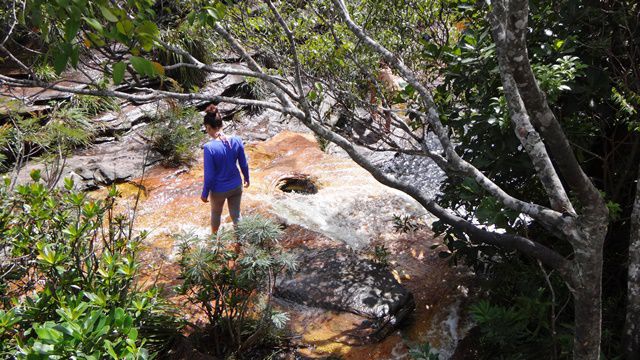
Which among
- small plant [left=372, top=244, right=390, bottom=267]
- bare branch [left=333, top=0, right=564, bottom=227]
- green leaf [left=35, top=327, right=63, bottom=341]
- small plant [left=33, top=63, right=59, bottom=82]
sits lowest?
small plant [left=372, top=244, right=390, bottom=267]

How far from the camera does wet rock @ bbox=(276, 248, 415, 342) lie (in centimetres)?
459

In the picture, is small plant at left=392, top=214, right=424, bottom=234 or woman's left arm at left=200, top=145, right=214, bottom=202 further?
small plant at left=392, top=214, right=424, bottom=234

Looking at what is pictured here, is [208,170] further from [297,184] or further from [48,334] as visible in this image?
[297,184]

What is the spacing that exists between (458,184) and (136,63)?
3.39 meters

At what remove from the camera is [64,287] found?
3.07 m

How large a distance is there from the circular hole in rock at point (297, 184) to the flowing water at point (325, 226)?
0.28 ft

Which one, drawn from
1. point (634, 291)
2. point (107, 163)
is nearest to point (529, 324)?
point (634, 291)

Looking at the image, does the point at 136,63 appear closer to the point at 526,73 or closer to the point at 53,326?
the point at 53,326

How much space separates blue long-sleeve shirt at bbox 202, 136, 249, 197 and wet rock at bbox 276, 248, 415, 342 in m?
1.23

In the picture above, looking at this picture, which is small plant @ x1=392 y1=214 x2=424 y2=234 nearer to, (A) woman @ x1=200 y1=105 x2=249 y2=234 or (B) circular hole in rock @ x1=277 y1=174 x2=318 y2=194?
(A) woman @ x1=200 y1=105 x2=249 y2=234

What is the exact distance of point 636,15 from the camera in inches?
135

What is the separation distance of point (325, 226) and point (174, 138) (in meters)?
4.23

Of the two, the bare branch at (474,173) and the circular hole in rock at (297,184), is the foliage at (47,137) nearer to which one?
the circular hole in rock at (297,184)

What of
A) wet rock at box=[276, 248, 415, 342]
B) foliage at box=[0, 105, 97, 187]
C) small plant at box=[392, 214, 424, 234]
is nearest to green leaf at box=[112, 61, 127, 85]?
wet rock at box=[276, 248, 415, 342]
